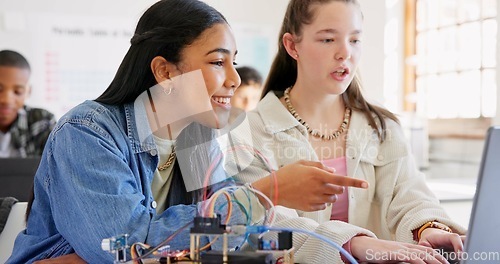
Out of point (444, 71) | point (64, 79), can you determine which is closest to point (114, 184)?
point (64, 79)

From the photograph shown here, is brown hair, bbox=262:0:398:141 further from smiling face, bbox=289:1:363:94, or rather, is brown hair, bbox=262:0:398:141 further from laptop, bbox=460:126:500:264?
laptop, bbox=460:126:500:264

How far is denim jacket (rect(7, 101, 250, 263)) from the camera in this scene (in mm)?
1045

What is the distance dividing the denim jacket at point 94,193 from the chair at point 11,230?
7.7 inches

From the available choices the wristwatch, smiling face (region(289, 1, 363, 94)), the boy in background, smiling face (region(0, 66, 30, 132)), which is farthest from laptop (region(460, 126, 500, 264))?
smiling face (region(0, 66, 30, 132))

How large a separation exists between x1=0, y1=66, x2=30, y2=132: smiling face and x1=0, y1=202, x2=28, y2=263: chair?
71.5 inches

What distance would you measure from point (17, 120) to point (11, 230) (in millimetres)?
1845

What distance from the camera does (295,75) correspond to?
173cm

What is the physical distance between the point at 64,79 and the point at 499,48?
2.76 m

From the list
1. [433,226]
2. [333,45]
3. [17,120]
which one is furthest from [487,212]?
[17,120]

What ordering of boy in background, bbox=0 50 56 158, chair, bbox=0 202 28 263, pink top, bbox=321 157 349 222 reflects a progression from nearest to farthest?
chair, bbox=0 202 28 263, pink top, bbox=321 157 349 222, boy in background, bbox=0 50 56 158

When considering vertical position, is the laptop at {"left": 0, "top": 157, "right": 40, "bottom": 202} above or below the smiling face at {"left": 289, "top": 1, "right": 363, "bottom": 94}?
below

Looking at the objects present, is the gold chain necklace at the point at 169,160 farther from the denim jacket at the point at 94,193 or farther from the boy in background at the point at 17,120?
the boy in background at the point at 17,120

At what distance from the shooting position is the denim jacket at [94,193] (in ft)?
3.43

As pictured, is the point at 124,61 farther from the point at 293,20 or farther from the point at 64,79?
the point at 64,79
